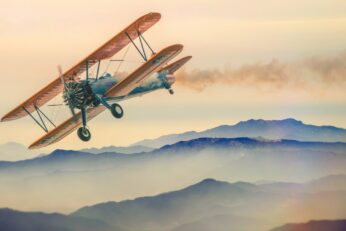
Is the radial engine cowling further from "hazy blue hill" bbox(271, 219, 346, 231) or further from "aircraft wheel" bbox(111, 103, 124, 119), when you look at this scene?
"hazy blue hill" bbox(271, 219, 346, 231)

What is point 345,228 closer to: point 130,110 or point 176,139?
point 176,139

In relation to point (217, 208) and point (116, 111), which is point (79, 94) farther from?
point (217, 208)

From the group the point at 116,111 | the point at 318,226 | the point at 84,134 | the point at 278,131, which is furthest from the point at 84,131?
the point at 318,226

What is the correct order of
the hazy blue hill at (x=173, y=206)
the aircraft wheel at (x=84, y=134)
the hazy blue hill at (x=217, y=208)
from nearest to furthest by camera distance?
1. the aircraft wheel at (x=84, y=134)
2. the hazy blue hill at (x=173, y=206)
3. the hazy blue hill at (x=217, y=208)

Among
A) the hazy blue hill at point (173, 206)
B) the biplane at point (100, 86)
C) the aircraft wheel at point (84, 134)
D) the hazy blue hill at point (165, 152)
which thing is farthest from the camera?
the hazy blue hill at point (173, 206)

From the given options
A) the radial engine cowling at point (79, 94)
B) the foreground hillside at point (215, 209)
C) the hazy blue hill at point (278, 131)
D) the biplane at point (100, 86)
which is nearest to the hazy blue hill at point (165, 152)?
the hazy blue hill at point (278, 131)

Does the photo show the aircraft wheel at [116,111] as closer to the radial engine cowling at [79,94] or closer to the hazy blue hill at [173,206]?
the radial engine cowling at [79,94]

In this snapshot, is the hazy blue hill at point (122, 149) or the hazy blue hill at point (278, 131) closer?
the hazy blue hill at point (122, 149)
